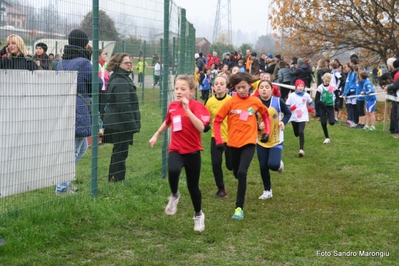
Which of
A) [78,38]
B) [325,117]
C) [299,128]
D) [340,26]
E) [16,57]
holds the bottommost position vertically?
[299,128]

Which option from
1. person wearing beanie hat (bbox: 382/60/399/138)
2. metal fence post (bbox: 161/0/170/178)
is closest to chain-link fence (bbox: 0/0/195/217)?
metal fence post (bbox: 161/0/170/178)

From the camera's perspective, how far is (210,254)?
634 cm

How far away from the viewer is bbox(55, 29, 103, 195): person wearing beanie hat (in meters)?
7.86

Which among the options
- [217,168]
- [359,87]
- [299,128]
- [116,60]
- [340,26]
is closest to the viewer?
[116,60]

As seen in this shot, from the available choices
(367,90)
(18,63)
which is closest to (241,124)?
(18,63)

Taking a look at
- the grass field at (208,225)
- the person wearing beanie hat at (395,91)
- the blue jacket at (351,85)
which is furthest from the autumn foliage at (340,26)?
the grass field at (208,225)

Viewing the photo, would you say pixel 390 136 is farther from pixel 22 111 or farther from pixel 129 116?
pixel 22 111

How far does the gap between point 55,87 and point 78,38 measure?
904mm

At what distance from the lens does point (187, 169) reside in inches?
284

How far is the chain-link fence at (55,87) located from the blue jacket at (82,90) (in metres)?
0.01

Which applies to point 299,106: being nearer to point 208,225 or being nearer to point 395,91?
point 395,91

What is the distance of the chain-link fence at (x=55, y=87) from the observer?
20.8 feet

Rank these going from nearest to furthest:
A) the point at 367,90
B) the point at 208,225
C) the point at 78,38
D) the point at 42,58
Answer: the point at 42,58 < the point at 208,225 < the point at 78,38 < the point at 367,90

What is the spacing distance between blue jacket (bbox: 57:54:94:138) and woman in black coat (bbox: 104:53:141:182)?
1.78ft
